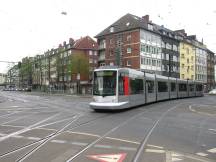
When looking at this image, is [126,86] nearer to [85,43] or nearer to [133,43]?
[133,43]

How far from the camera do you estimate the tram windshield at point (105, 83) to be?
21.1 meters

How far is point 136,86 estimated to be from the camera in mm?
24484

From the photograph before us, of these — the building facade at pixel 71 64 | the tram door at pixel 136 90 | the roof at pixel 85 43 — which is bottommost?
the tram door at pixel 136 90

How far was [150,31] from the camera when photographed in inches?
2761

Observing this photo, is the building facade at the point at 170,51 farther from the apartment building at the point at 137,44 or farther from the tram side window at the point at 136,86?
the tram side window at the point at 136,86

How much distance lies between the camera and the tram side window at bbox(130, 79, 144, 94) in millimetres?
23438

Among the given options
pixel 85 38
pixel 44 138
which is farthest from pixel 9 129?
pixel 85 38

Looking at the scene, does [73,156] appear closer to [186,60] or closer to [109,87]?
[109,87]

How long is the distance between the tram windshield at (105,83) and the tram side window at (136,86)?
251 cm

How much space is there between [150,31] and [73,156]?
6401 cm

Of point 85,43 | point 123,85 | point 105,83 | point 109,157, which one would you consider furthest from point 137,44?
point 109,157

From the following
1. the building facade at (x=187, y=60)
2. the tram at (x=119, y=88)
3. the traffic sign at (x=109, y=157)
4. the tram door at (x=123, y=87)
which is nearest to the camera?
the traffic sign at (x=109, y=157)

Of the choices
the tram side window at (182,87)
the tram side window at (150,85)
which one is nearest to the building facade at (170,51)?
the tram side window at (182,87)

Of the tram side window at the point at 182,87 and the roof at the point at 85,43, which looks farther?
the roof at the point at 85,43
